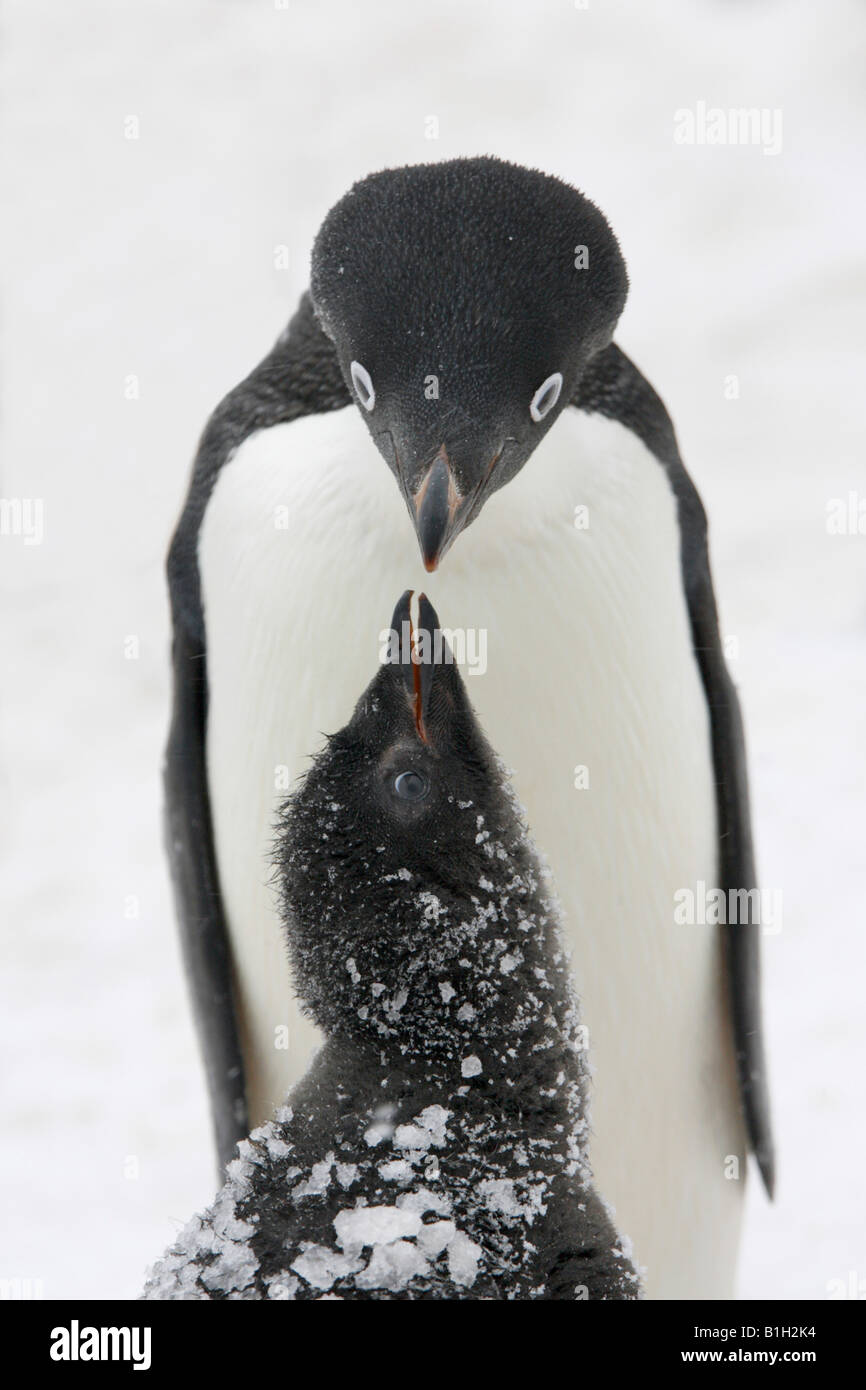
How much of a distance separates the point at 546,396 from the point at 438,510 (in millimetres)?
170

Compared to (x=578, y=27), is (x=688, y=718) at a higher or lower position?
lower

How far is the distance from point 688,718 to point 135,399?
121 inches

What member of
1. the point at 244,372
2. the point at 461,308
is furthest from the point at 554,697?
the point at 244,372

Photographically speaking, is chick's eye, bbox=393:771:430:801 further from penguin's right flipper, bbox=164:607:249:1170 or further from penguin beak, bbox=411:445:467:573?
penguin's right flipper, bbox=164:607:249:1170

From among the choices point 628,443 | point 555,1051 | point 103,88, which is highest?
point 103,88

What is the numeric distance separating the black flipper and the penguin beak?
0.31 meters

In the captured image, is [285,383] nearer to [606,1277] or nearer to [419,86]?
[606,1277]

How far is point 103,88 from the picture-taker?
485 centimetres

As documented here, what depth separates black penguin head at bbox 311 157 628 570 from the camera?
1.04 m

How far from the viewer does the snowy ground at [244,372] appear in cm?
226

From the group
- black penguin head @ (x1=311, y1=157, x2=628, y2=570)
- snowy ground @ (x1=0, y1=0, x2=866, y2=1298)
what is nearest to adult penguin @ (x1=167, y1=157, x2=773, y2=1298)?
black penguin head @ (x1=311, y1=157, x2=628, y2=570)

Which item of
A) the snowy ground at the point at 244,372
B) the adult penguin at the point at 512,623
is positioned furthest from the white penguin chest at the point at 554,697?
the snowy ground at the point at 244,372

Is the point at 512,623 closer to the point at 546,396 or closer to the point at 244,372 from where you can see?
the point at 546,396

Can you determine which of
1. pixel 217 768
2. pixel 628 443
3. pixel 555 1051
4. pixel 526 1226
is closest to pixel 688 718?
pixel 628 443
